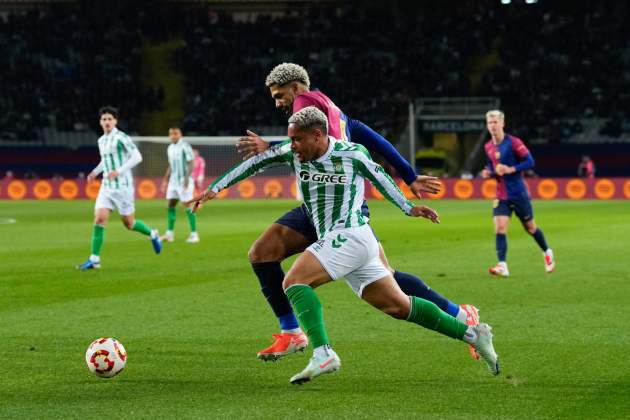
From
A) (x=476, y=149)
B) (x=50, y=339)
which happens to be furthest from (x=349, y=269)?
(x=476, y=149)

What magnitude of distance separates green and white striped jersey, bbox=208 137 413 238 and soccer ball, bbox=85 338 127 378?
1538 millimetres

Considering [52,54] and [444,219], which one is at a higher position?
[52,54]

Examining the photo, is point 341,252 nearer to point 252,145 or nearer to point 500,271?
point 252,145

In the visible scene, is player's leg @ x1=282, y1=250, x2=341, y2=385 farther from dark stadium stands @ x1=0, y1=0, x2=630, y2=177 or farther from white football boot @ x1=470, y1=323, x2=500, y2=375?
dark stadium stands @ x1=0, y1=0, x2=630, y2=177

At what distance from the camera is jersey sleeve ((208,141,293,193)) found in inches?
257

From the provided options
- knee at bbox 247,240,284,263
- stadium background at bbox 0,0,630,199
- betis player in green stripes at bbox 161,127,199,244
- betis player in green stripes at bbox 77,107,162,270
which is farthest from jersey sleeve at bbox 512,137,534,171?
stadium background at bbox 0,0,630,199

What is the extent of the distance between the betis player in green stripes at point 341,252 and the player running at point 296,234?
0.49 m

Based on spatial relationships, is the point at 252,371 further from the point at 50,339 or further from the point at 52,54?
the point at 52,54

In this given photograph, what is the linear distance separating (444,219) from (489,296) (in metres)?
14.9

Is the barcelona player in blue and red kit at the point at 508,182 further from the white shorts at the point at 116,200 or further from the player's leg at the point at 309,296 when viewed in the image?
the player's leg at the point at 309,296

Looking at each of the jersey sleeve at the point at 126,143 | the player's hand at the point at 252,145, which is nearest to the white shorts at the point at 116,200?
the jersey sleeve at the point at 126,143

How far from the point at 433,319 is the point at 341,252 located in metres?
0.72

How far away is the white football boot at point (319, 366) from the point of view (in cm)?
625

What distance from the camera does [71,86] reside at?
48.1 m
